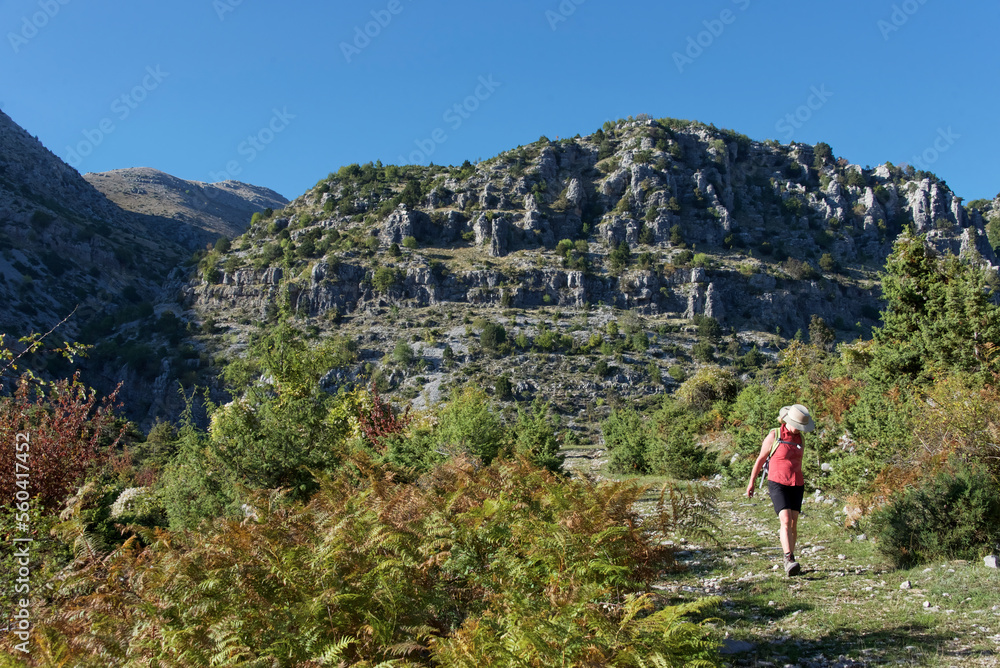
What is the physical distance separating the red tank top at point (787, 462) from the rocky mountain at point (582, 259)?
42.3m

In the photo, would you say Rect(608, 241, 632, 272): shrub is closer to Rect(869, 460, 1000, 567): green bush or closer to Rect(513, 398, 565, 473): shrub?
Rect(513, 398, 565, 473): shrub

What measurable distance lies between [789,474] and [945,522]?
1.50 meters

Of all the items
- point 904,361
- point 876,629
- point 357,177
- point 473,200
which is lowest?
point 876,629

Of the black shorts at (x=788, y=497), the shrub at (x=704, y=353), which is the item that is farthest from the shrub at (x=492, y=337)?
the black shorts at (x=788, y=497)

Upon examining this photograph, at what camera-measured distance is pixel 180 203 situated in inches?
4820

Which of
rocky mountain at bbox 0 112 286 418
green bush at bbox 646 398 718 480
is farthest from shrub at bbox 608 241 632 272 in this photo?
green bush at bbox 646 398 718 480

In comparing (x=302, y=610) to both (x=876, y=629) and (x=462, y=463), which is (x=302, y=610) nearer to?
(x=876, y=629)

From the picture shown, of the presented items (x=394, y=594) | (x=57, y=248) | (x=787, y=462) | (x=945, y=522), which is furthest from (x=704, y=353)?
(x=57, y=248)

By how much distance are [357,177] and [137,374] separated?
1854 inches

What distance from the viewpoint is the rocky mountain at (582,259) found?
56656 mm

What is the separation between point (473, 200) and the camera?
80.4 metres

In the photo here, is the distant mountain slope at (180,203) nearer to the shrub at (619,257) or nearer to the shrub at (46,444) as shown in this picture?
the shrub at (619,257)

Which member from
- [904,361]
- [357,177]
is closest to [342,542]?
[904,361]

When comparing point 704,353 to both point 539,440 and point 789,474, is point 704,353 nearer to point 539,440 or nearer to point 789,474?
point 539,440
